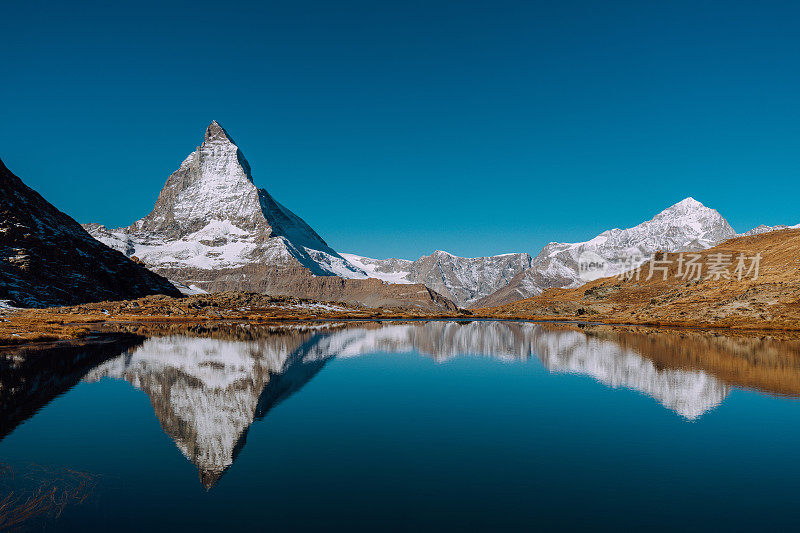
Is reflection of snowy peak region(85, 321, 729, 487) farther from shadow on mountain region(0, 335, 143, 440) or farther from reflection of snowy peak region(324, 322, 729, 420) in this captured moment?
shadow on mountain region(0, 335, 143, 440)

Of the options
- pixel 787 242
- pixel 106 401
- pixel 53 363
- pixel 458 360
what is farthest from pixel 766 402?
pixel 787 242

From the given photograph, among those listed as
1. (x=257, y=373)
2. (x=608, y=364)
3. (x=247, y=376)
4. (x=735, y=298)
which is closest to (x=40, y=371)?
(x=247, y=376)

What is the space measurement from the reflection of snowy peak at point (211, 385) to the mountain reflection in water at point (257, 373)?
0.25 feet

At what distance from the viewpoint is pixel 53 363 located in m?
50.6

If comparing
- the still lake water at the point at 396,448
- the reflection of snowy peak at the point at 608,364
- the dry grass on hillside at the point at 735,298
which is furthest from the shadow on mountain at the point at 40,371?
the dry grass on hillside at the point at 735,298

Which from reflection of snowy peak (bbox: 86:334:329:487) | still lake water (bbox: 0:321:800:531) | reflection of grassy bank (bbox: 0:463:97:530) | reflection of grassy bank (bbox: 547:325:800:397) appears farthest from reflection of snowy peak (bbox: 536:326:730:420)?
reflection of grassy bank (bbox: 0:463:97:530)

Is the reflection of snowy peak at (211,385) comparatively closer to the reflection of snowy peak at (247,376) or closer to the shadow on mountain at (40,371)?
the reflection of snowy peak at (247,376)

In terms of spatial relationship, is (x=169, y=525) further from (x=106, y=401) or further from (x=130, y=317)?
(x=130, y=317)

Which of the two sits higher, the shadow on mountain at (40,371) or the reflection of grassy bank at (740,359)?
the reflection of grassy bank at (740,359)

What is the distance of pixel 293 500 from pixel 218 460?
6416mm

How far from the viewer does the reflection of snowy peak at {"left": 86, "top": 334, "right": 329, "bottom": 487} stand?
23938mm

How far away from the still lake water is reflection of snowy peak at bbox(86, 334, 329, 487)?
21 centimetres

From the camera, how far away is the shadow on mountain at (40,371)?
29906 millimetres

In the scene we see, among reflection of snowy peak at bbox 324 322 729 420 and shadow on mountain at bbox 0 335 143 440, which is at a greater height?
reflection of snowy peak at bbox 324 322 729 420
